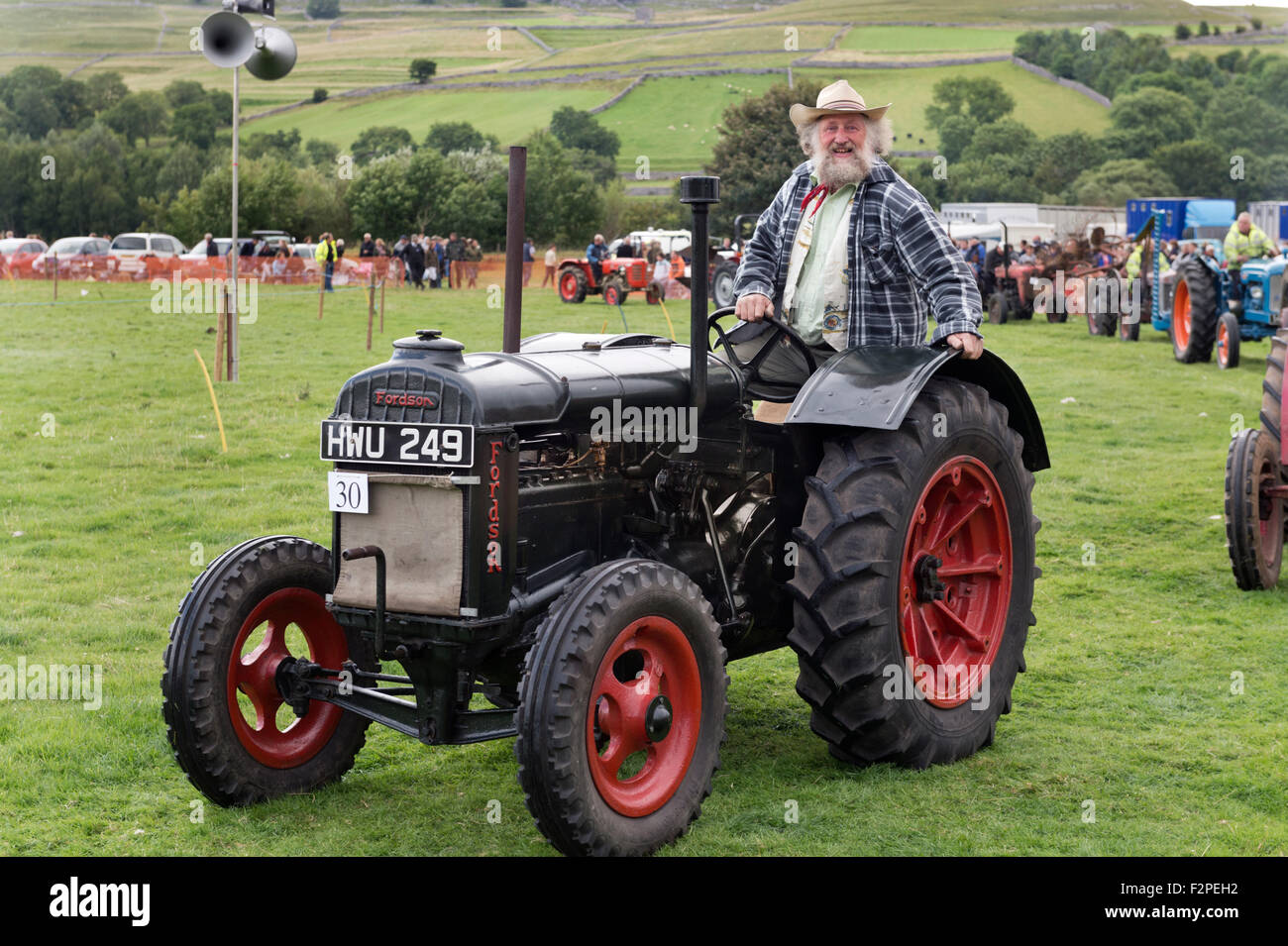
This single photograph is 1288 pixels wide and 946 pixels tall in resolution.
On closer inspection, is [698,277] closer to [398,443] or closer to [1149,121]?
[398,443]

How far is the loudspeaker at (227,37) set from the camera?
482 inches

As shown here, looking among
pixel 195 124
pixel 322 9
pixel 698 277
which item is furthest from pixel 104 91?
pixel 698 277

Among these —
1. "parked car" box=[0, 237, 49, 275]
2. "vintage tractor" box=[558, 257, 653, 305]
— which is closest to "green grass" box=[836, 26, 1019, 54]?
"parked car" box=[0, 237, 49, 275]

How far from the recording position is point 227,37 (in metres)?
12.4

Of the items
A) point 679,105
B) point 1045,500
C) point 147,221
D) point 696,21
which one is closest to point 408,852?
point 1045,500

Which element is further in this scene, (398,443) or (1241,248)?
(1241,248)

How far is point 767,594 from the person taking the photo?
495 cm

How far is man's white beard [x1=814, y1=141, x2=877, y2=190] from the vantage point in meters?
5.02

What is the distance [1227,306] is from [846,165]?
15756 mm

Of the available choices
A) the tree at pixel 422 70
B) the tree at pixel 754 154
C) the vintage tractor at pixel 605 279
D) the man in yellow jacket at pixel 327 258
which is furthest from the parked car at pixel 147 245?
the tree at pixel 422 70

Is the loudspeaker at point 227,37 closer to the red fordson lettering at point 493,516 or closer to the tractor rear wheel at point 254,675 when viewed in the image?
the tractor rear wheel at point 254,675

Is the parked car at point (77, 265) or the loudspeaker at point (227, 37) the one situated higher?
the loudspeaker at point (227, 37)

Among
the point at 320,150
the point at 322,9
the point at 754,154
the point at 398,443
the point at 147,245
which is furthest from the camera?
the point at 322,9

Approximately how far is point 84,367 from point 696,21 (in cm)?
15214
